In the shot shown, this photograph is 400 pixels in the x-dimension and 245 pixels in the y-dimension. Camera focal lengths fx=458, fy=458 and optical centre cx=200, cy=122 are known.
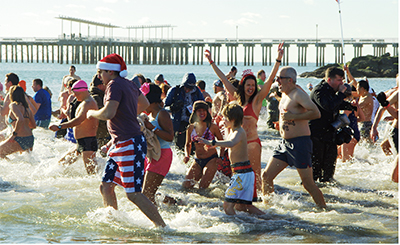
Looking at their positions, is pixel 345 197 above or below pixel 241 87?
below

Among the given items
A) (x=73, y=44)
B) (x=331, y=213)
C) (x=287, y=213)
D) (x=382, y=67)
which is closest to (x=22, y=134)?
(x=287, y=213)

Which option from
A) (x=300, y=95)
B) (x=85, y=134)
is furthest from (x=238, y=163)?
(x=85, y=134)

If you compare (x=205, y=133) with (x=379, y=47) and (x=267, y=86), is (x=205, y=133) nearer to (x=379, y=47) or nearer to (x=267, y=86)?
(x=267, y=86)

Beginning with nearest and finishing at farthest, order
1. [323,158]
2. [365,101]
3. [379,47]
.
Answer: [323,158] → [365,101] → [379,47]

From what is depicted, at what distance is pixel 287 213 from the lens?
5.57m

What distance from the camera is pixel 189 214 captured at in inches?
207

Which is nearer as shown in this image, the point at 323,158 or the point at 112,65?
the point at 112,65

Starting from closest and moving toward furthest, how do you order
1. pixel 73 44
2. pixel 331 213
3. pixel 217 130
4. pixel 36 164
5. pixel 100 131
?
pixel 331 213 < pixel 217 130 < pixel 100 131 < pixel 36 164 < pixel 73 44

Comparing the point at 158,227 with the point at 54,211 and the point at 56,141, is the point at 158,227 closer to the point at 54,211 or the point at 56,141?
the point at 54,211

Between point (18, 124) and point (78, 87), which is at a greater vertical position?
point (78, 87)

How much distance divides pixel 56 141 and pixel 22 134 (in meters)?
4.29

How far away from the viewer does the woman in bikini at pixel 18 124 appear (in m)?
7.48

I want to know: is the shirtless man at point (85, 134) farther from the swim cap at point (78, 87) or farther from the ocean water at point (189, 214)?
the ocean water at point (189, 214)

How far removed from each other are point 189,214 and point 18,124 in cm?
384
